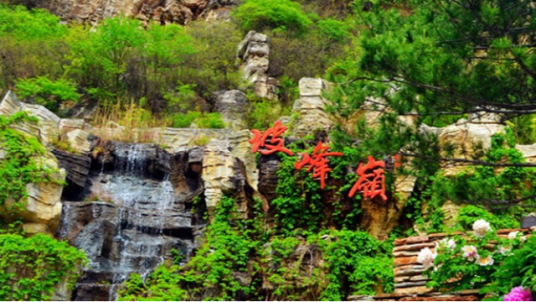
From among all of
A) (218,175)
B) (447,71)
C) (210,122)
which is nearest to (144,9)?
(210,122)

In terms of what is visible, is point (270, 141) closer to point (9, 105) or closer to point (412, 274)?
point (9, 105)

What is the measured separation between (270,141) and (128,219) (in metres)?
2.73

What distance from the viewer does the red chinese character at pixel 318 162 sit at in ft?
38.8

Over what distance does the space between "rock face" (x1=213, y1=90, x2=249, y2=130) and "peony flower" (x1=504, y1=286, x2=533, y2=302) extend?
12.1 m

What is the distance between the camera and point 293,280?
1061 centimetres

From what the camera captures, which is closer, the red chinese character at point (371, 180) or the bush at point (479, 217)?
the bush at point (479, 217)

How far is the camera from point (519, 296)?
176 inches

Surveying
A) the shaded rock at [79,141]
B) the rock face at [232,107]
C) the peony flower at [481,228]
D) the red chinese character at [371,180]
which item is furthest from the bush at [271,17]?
the peony flower at [481,228]

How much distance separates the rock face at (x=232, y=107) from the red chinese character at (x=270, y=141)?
391 cm

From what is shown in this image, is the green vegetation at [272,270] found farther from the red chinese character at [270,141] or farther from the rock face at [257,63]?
the rock face at [257,63]

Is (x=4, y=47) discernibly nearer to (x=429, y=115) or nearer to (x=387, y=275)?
(x=387, y=275)

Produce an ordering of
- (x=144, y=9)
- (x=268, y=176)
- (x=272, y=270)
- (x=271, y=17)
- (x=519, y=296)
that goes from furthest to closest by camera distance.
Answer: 1. (x=144, y=9)
2. (x=271, y=17)
3. (x=268, y=176)
4. (x=272, y=270)
5. (x=519, y=296)

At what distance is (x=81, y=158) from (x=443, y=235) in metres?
8.23

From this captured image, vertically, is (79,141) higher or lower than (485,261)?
higher
